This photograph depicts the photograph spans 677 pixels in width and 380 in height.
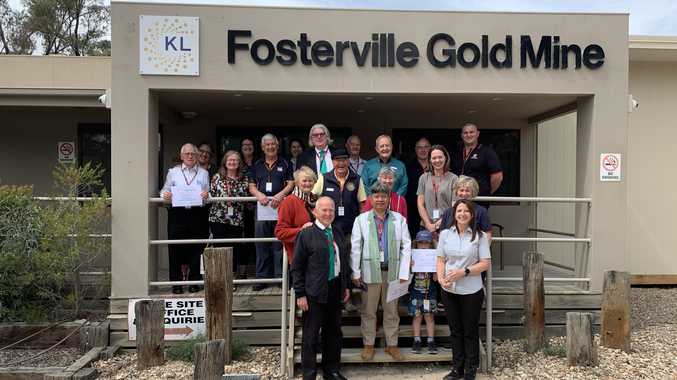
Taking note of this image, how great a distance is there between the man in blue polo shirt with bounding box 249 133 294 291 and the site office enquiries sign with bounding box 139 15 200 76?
47.7 inches

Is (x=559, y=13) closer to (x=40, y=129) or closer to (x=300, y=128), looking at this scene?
(x=300, y=128)

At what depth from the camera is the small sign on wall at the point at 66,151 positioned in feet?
30.1

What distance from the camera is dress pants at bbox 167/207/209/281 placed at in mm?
6348

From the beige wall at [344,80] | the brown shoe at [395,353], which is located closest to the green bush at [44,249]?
the beige wall at [344,80]

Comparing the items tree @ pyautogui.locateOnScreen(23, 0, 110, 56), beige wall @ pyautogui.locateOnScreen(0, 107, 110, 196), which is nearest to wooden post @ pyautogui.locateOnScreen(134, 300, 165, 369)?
beige wall @ pyautogui.locateOnScreen(0, 107, 110, 196)

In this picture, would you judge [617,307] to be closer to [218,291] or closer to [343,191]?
[343,191]

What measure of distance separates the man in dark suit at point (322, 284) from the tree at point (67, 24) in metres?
29.8

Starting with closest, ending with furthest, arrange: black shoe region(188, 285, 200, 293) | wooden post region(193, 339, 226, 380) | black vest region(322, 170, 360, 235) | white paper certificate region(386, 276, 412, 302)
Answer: wooden post region(193, 339, 226, 380)
white paper certificate region(386, 276, 412, 302)
black vest region(322, 170, 360, 235)
black shoe region(188, 285, 200, 293)

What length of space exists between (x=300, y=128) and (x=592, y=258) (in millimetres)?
4768

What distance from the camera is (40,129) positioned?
30.2 feet

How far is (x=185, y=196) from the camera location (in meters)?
6.12

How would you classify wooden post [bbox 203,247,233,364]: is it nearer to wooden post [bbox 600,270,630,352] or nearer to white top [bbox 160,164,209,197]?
white top [bbox 160,164,209,197]

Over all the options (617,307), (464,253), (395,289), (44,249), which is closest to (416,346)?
(395,289)

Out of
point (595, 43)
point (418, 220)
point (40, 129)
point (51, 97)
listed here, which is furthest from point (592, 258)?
point (40, 129)
